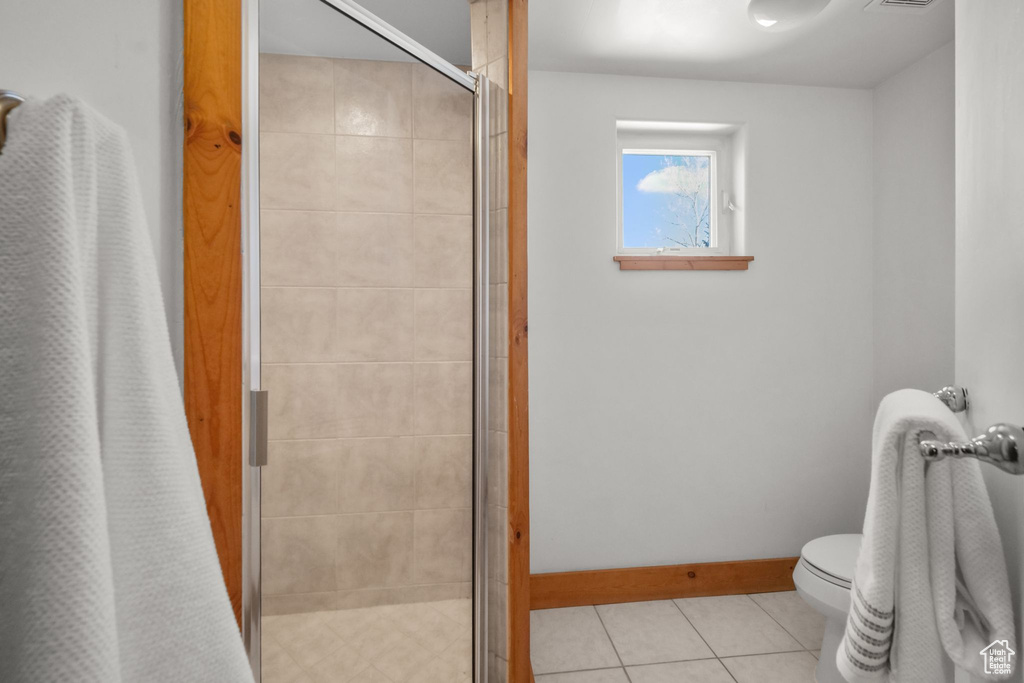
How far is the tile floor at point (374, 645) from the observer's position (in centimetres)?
88

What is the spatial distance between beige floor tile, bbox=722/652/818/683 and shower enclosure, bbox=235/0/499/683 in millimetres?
912

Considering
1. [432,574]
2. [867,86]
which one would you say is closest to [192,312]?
[432,574]

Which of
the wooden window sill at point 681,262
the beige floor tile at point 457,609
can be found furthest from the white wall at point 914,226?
the beige floor tile at point 457,609

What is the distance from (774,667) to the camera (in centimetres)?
166

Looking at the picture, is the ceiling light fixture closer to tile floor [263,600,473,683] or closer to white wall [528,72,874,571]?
white wall [528,72,874,571]

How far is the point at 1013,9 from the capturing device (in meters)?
0.54

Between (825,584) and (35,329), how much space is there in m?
1.89

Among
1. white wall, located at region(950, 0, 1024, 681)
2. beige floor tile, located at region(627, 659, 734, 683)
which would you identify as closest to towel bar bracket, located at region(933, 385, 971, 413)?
white wall, located at region(950, 0, 1024, 681)

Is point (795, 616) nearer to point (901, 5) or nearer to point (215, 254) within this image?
point (901, 5)

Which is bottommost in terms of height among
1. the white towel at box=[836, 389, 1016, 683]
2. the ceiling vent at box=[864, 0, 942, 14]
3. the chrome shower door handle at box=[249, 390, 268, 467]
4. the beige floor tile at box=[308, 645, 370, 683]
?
the beige floor tile at box=[308, 645, 370, 683]

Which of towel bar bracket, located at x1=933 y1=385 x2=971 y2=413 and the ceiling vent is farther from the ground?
the ceiling vent

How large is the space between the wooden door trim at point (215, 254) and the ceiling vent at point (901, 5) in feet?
6.13

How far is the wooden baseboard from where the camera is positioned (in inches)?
79.3

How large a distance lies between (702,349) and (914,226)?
0.92 meters
